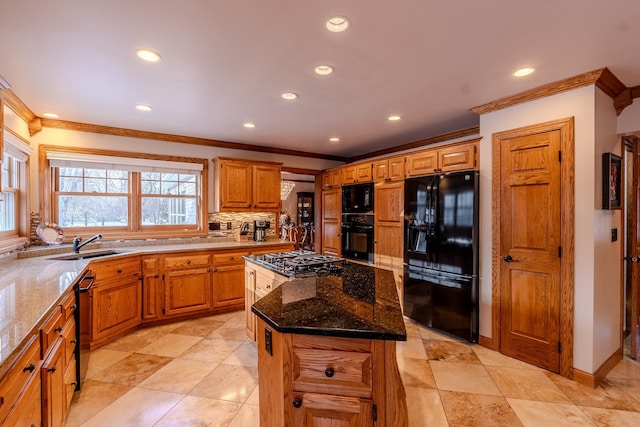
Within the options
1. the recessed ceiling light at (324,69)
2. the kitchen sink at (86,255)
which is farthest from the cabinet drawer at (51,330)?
the recessed ceiling light at (324,69)

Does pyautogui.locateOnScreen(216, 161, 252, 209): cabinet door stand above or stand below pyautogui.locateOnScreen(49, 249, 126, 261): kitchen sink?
above

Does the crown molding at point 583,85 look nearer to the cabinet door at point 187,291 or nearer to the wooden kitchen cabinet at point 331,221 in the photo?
the wooden kitchen cabinet at point 331,221

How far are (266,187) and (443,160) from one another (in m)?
2.51

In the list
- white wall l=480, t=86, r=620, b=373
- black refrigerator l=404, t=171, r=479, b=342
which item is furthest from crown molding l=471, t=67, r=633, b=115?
black refrigerator l=404, t=171, r=479, b=342

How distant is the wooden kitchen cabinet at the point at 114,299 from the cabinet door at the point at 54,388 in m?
1.35

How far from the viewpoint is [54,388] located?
1.59 m

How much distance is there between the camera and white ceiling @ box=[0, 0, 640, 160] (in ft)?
5.26

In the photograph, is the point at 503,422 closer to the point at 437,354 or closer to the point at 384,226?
the point at 437,354

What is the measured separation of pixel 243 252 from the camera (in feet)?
13.7

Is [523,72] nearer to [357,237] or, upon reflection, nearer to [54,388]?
[357,237]

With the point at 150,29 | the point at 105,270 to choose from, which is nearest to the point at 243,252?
the point at 105,270

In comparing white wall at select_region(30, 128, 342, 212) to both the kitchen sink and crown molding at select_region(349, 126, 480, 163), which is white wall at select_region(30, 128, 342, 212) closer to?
the kitchen sink

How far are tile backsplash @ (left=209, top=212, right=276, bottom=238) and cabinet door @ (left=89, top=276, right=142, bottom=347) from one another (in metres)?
1.33

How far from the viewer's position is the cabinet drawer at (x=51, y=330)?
1.42 meters
